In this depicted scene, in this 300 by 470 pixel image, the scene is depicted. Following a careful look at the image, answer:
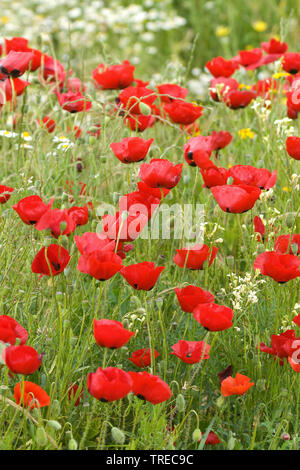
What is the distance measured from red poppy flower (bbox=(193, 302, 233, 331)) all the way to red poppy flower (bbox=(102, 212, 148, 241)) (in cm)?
26

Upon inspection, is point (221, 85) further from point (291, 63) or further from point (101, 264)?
point (101, 264)

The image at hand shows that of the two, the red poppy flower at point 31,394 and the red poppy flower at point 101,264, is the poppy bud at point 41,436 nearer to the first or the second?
the red poppy flower at point 31,394

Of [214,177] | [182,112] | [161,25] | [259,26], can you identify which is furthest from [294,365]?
[161,25]

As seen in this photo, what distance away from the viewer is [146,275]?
1557 mm

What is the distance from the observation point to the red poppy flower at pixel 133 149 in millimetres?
1827

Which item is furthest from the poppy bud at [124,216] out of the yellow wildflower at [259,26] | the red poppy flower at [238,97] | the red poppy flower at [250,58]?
the yellow wildflower at [259,26]

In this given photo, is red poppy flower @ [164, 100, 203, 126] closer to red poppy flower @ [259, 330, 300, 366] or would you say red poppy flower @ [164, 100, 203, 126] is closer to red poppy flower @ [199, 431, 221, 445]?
red poppy flower @ [259, 330, 300, 366]

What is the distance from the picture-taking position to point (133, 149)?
72.1 inches

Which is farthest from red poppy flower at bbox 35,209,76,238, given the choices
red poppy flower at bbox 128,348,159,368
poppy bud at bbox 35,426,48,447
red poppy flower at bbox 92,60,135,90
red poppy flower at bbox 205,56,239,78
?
red poppy flower at bbox 205,56,239,78

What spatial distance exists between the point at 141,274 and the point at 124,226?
129 millimetres

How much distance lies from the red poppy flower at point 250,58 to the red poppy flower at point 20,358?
5.81ft

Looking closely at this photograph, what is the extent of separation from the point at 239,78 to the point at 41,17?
10.1 ft
